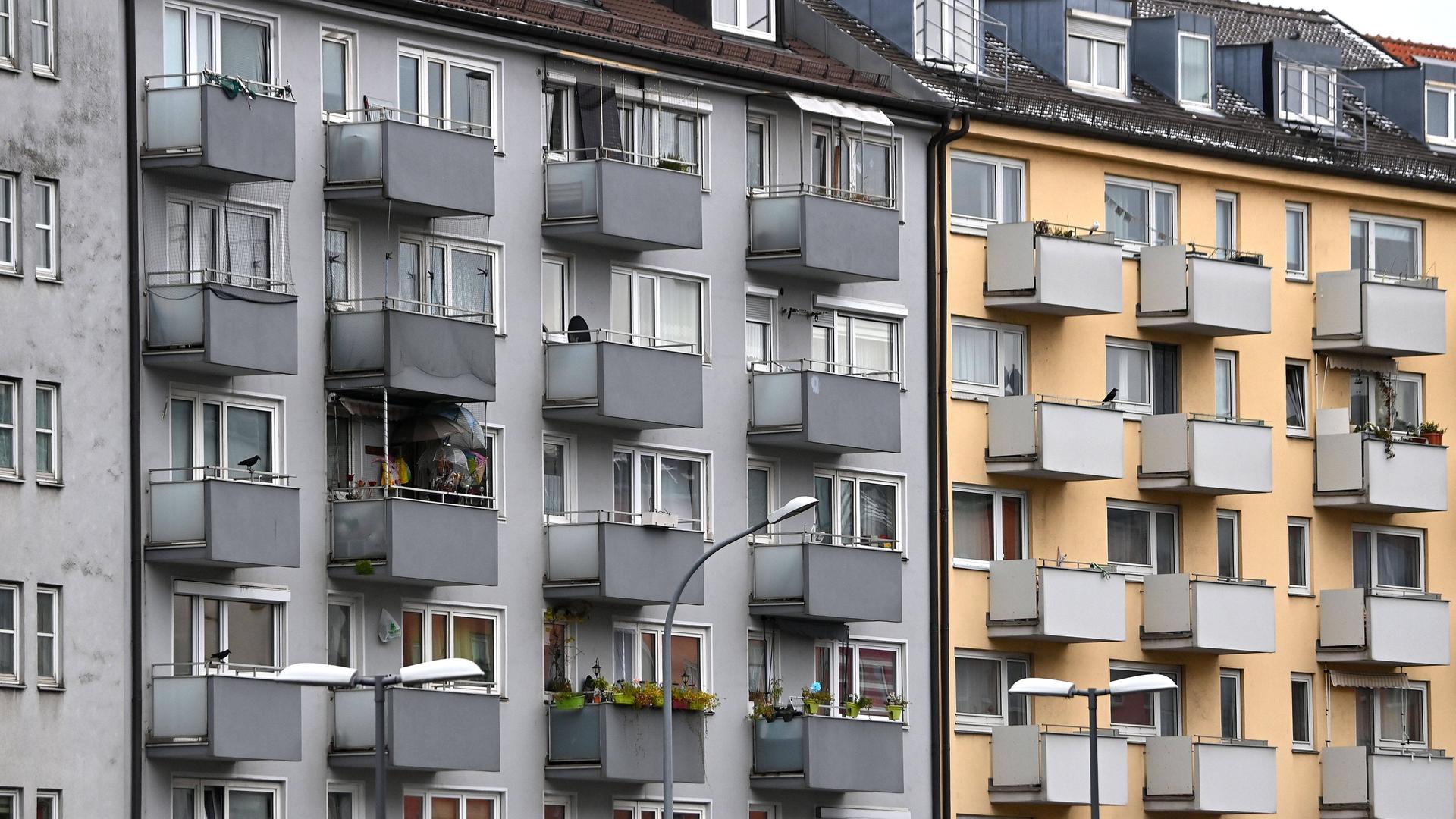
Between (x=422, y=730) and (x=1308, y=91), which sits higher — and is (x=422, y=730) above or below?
below

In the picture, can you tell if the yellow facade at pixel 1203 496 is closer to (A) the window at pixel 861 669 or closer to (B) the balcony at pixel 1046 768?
(B) the balcony at pixel 1046 768

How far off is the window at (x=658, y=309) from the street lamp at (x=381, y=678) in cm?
1206

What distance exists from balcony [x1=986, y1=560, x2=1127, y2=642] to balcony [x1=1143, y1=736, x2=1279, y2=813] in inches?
93.5

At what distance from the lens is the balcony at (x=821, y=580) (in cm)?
5978

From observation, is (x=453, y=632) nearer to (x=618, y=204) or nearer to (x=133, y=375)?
(x=133, y=375)

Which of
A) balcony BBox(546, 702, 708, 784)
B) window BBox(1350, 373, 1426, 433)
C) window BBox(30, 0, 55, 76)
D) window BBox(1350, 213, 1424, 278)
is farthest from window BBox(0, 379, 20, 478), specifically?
window BBox(1350, 213, 1424, 278)

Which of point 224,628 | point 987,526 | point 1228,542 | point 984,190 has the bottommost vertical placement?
point 224,628

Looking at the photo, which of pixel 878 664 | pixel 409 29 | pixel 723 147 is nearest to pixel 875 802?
pixel 878 664

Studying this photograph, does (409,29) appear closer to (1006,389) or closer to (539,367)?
(539,367)

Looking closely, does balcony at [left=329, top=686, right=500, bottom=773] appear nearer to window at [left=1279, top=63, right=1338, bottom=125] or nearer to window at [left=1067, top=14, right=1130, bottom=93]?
window at [left=1067, top=14, right=1130, bottom=93]

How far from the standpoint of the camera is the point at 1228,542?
221 feet

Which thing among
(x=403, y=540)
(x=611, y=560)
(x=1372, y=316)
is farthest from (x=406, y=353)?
(x=1372, y=316)

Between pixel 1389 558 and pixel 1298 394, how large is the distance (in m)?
3.71

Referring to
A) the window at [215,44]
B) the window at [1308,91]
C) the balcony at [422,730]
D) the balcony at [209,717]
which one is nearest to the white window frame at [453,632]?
the balcony at [422,730]
